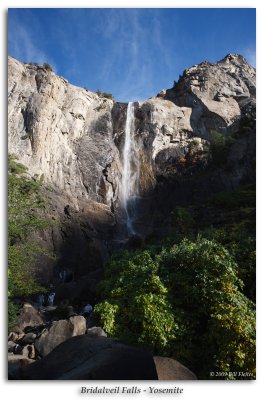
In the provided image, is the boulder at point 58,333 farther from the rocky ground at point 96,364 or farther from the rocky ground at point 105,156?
the rocky ground at point 105,156

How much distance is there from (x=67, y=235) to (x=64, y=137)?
606 inches

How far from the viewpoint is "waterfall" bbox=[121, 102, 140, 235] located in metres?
35.5

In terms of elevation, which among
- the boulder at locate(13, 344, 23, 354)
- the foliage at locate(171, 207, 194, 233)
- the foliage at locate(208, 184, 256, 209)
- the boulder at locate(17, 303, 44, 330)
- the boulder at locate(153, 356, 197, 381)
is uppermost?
the foliage at locate(208, 184, 256, 209)

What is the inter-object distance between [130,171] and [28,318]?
26545 millimetres

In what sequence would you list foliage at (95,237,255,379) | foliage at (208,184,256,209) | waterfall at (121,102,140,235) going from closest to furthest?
foliage at (95,237,255,379)
foliage at (208,184,256,209)
waterfall at (121,102,140,235)

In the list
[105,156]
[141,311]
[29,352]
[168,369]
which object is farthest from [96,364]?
[105,156]

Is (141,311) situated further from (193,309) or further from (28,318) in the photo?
(28,318)

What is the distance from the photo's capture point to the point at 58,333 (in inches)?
347

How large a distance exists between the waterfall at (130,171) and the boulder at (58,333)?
24006mm

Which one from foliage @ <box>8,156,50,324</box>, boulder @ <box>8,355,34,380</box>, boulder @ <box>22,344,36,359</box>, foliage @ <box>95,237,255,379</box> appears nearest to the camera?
boulder @ <box>8,355,34,380</box>

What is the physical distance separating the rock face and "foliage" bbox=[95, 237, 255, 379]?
45.9ft

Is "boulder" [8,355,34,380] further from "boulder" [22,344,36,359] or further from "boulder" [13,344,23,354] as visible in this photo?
"boulder" [13,344,23,354]

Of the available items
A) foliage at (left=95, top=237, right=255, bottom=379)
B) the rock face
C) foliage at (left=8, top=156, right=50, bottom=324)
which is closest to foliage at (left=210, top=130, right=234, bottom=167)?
the rock face

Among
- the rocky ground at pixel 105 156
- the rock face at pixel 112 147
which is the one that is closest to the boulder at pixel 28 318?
the rocky ground at pixel 105 156
